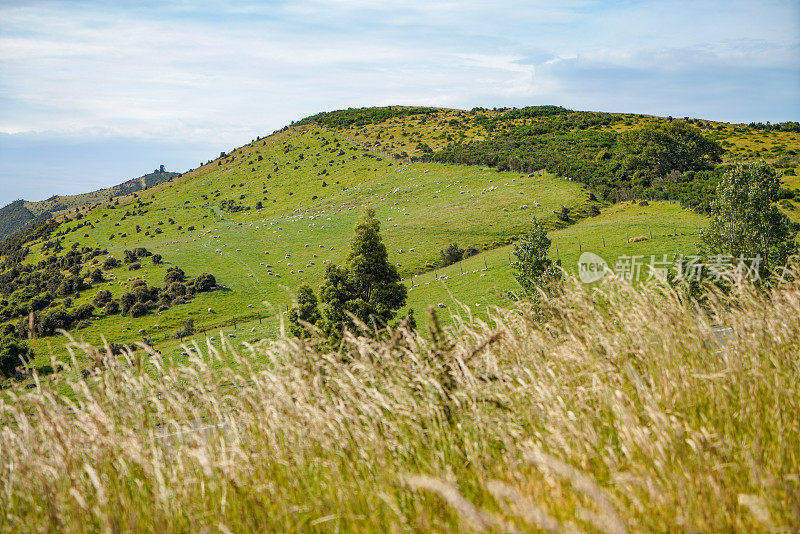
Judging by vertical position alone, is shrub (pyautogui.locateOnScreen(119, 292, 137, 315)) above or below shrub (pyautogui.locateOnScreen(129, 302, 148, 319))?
above

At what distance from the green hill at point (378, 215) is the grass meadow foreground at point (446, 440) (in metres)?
18.6

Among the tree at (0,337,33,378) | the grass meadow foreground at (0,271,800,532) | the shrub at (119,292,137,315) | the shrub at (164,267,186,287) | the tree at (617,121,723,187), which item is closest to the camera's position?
the grass meadow foreground at (0,271,800,532)

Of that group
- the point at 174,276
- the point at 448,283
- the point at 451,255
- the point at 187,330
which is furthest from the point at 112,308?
the point at 448,283

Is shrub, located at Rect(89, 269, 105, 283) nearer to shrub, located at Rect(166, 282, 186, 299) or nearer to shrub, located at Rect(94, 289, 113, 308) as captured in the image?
shrub, located at Rect(94, 289, 113, 308)

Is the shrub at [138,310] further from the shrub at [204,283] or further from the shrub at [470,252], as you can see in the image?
the shrub at [470,252]

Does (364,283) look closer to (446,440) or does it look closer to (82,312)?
(446,440)

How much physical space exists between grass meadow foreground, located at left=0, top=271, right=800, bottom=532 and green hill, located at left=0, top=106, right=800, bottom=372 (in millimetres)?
18623

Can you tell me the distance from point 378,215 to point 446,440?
78105 mm

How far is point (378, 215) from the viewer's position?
81688mm

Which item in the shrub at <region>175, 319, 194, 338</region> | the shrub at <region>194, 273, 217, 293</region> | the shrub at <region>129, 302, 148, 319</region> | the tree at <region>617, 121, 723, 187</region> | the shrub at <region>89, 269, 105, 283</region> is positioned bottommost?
the shrub at <region>175, 319, 194, 338</region>

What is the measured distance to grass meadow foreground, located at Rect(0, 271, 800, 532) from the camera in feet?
10.4

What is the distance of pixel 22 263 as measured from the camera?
101 m

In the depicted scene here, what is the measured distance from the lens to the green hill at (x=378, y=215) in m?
52.8

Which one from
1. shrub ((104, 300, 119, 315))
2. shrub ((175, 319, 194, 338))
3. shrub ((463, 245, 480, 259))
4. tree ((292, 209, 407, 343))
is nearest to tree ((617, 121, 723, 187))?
shrub ((463, 245, 480, 259))
